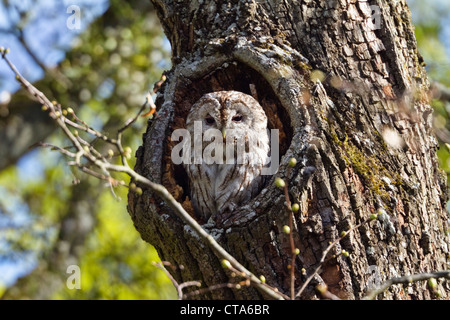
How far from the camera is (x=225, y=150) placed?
11.8 ft

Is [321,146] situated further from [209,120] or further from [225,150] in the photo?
[209,120]

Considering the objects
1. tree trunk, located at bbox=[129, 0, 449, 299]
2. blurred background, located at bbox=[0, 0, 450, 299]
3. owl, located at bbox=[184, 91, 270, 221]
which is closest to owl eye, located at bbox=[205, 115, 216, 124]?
owl, located at bbox=[184, 91, 270, 221]

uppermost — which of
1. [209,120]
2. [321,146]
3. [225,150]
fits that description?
[209,120]

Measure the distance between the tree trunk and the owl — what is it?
0.42ft

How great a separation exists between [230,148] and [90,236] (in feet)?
15.6

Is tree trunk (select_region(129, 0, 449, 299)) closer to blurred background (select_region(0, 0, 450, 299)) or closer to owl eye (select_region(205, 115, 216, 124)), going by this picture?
owl eye (select_region(205, 115, 216, 124))

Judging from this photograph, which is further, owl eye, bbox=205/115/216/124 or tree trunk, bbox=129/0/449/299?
owl eye, bbox=205/115/216/124

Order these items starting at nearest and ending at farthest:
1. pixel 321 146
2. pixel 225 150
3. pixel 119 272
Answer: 1. pixel 321 146
2. pixel 225 150
3. pixel 119 272

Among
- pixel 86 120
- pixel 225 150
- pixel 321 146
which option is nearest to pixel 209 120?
pixel 225 150

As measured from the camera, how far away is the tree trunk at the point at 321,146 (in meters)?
2.53

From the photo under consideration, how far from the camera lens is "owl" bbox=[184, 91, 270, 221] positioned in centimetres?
346

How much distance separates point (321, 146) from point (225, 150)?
106cm

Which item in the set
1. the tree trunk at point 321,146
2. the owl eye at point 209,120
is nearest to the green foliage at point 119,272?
the owl eye at point 209,120

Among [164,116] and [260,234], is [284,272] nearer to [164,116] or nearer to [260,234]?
[260,234]
